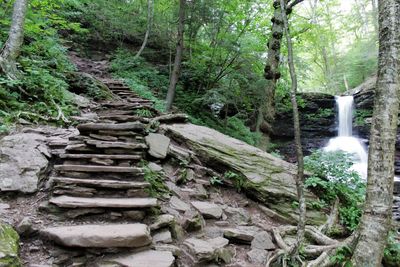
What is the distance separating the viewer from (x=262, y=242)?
3.99m

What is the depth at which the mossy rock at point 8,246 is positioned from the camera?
7.52 feet

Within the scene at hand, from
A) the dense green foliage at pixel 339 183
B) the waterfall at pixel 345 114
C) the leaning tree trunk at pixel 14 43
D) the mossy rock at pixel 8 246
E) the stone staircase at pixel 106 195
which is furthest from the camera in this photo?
the waterfall at pixel 345 114

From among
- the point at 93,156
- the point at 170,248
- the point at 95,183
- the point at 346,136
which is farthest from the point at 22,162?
Result: the point at 346,136

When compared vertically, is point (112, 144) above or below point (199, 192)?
above

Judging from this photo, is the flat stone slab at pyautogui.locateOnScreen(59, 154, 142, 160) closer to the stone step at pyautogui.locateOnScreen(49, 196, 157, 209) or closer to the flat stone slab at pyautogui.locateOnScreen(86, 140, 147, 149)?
the flat stone slab at pyautogui.locateOnScreen(86, 140, 147, 149)

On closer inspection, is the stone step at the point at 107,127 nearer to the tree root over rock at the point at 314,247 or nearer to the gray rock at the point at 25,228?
the gray rock at the point at 25,228

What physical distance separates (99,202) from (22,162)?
4.57 feet

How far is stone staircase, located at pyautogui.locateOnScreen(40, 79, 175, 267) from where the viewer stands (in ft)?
9.13

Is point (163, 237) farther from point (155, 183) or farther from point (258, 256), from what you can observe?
point (258, 256)

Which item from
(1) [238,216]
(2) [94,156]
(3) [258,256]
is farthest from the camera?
(1) [238,216]

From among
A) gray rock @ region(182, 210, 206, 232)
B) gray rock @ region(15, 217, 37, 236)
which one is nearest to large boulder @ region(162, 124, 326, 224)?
gray rock @ region(182, 210, 206, 232)

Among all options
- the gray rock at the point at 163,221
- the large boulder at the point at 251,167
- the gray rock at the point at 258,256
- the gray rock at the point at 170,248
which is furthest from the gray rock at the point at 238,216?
the gray rock at the point at 170,248

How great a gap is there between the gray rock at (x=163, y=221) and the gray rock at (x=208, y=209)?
735 mm

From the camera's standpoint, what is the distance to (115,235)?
2.82 metres
